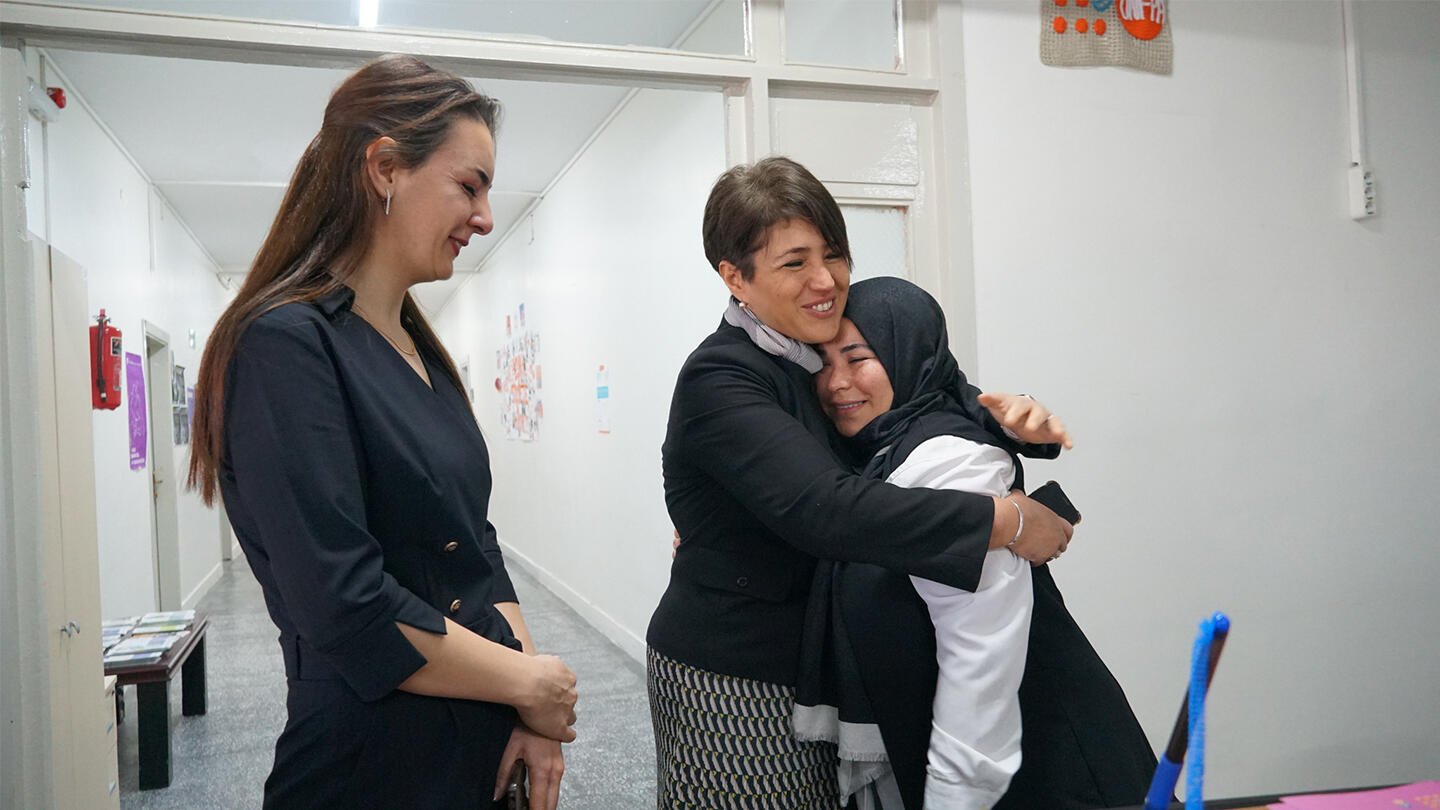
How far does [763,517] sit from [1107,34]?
2.28m

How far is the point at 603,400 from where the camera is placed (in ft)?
18.6

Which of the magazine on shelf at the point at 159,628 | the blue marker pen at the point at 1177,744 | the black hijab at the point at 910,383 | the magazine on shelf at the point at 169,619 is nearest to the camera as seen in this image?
the blue marker pen at the point at 1177,744

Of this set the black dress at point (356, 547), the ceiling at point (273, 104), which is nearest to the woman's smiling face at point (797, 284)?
the black dress at point (356, 547)

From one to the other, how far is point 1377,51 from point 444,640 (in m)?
3.56

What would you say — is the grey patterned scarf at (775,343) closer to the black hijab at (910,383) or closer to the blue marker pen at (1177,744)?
the black hijab at (910,383)

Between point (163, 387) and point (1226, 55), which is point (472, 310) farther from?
point (1226, 55)

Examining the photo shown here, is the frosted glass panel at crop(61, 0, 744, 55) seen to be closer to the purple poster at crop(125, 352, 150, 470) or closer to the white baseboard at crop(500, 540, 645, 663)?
the white baseboard at crop(500, 540, 645, 663)

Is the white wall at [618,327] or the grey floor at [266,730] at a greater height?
the white wall at [618,327]

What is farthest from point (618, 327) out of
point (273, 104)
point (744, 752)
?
point (744, 752)

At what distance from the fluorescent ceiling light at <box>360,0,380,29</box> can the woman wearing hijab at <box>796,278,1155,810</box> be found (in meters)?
1.56

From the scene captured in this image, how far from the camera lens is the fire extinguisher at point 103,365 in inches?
180

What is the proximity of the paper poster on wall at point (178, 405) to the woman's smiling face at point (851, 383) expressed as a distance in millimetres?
6639

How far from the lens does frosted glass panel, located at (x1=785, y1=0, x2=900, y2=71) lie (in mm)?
2705

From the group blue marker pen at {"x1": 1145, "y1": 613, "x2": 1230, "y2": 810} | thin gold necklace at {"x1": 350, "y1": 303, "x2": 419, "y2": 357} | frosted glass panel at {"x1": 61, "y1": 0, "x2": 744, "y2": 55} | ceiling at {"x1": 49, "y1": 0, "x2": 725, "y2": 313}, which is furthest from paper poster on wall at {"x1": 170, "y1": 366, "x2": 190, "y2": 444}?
blue marker pen at {"x1": 1145, "y1": 613, "x2": 1230, "y2": 810}
